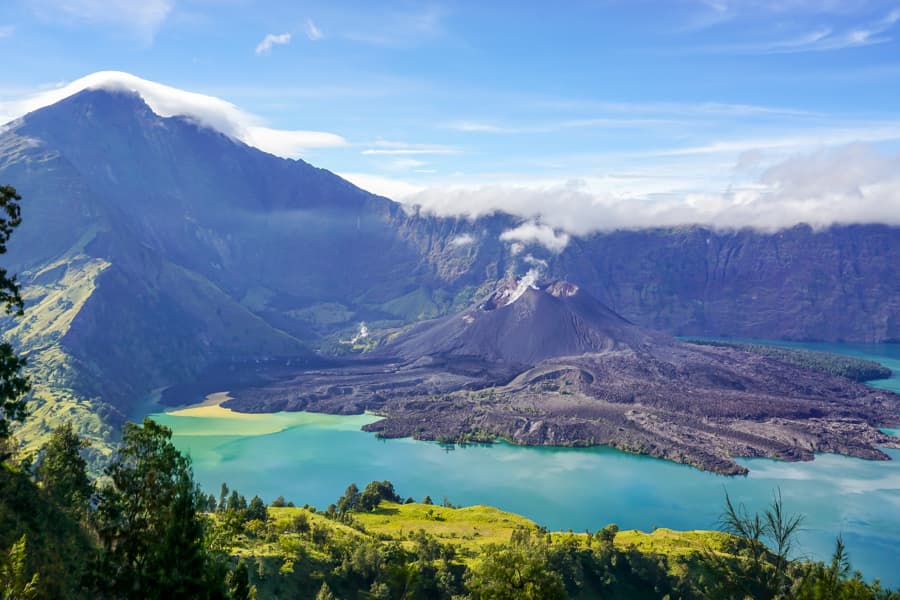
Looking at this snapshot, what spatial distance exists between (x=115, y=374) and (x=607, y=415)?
118 metres

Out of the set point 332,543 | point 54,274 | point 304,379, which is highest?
point 54,274

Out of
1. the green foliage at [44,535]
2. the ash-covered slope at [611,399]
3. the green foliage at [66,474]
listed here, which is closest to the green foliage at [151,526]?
the green foliage at [44,535]

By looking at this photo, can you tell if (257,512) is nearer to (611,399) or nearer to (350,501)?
(350,501)

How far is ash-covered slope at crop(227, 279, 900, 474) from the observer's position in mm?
125062

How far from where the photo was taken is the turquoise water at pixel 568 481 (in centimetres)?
8444

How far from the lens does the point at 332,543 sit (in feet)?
173

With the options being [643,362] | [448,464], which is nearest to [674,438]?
[448,464]

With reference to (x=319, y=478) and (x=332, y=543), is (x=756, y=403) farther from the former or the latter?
(x=332, y=543)

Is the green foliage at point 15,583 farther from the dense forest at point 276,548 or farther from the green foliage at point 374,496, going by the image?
the green foliage at point 374,496

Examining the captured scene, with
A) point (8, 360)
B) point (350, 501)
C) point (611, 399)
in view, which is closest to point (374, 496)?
point (350, 501)

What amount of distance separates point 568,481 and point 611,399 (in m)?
51.6

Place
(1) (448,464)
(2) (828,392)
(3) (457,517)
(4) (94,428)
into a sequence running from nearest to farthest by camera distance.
→ (3) (457,517) → (1) (448,464) → (4) (94,428) → (2) (828,392)

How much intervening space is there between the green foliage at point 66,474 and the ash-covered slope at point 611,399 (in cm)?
9524

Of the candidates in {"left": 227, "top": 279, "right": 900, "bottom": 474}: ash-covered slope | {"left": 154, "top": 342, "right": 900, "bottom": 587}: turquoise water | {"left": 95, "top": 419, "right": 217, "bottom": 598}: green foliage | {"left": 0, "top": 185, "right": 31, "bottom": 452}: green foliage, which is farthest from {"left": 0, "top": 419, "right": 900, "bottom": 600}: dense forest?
{"left": 227, "top": 279, "right": 900, "bottom": 474}: ash-covered slope
